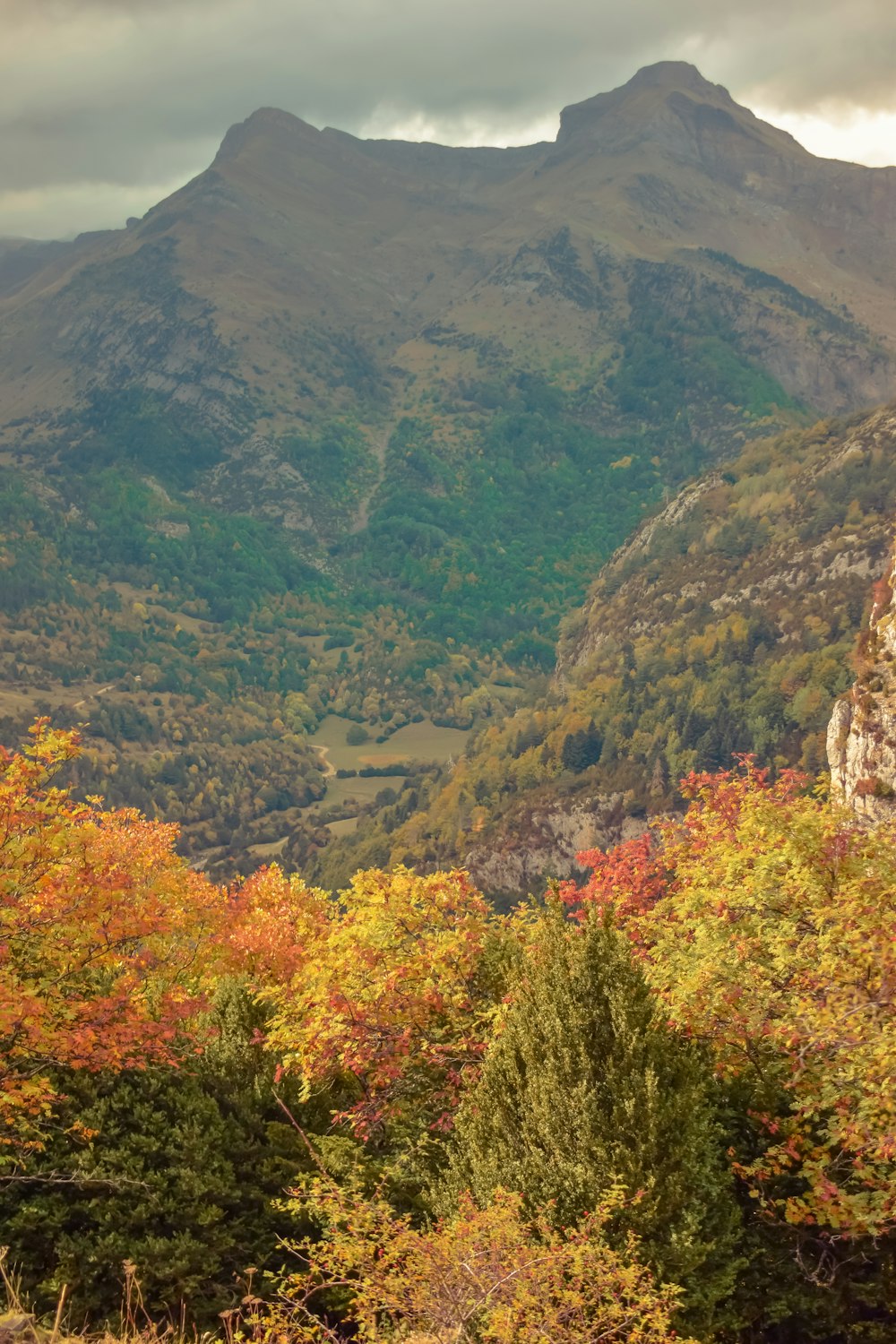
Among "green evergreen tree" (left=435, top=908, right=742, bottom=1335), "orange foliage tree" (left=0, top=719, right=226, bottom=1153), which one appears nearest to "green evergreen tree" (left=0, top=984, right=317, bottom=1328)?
"orange foliage tree" (left=0, top=719, right=226, bottom=1153)

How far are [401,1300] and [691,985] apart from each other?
12076 mm

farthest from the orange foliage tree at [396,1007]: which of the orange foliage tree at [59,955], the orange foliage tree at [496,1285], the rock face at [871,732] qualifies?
the rock face at [871,732]

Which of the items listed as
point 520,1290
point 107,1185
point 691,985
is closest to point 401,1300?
point 520,1290

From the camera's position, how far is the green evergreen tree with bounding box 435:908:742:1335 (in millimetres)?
25062

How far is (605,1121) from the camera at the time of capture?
84.0 ft

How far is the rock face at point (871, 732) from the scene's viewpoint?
92194mm

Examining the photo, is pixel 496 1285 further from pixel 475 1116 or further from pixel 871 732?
Answer: pixel 871 732

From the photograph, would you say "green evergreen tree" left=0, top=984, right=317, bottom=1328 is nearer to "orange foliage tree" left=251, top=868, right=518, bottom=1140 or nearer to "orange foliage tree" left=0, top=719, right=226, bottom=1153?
"orange foliage tree" left=0, top=719, right=226, bottom=1153

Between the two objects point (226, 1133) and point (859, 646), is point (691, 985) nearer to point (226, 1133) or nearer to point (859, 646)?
point (226, 1133)

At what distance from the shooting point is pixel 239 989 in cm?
3853

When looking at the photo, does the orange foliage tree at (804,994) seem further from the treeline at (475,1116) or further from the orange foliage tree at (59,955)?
the orange foliage tree at (59,955)

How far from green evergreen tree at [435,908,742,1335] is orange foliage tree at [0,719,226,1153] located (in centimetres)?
1006

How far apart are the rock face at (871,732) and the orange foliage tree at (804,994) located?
52.2m

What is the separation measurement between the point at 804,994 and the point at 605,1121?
7.89 metres
